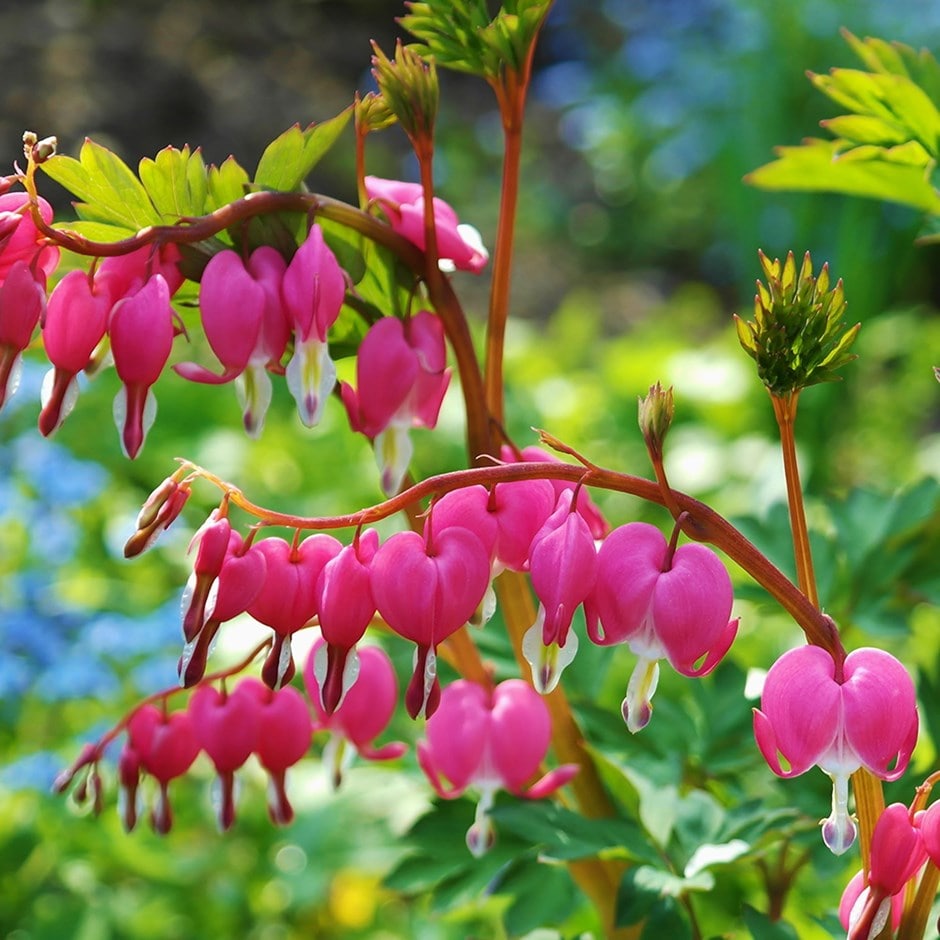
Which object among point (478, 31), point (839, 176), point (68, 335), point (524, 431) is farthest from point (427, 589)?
point (524, 431)

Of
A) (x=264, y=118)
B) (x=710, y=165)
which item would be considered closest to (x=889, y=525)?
(x=710, y=165)

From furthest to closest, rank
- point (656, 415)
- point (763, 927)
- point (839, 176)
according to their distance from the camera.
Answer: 1. point (839, 176)
2. point (763, 927)
3. point (656, 415)

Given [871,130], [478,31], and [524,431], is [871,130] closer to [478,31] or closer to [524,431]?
[478,31]

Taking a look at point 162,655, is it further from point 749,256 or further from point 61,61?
point 61,61

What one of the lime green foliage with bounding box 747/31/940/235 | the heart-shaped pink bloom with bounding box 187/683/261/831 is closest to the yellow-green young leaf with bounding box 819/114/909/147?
the lime green foliage with bounding box 747/31/940/235

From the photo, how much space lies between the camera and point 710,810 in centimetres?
100

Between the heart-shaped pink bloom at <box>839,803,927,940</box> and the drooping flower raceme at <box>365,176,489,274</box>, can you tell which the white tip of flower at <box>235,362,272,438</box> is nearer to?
the drooping flower raceme at <box>365,176,489,274</box>

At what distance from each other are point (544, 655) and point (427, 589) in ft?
0.24

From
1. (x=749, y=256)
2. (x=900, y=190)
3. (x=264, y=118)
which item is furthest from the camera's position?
(x=264, y=118)

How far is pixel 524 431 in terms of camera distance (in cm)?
250

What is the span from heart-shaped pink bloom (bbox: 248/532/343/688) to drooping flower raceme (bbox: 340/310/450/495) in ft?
0.34

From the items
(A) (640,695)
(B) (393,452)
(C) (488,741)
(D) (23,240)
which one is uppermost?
(D) (23,240)

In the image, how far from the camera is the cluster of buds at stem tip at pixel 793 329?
0.67m

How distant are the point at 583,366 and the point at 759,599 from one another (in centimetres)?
240
